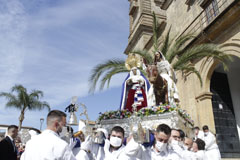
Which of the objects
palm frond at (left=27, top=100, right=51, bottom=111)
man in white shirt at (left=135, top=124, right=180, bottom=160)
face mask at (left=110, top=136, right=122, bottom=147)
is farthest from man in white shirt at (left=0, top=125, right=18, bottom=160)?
palm frond at (left=27, top=100, right=51, bottom=111)

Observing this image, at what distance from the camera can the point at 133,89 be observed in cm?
895

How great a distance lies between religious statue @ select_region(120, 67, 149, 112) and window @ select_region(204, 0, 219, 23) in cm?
794

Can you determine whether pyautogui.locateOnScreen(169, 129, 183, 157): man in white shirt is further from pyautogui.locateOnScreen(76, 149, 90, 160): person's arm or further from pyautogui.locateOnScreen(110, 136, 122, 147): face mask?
pyautogui.locateOnScreen(76, 149, 90, 160): person's arm

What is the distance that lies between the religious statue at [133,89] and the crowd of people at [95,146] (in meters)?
4.46

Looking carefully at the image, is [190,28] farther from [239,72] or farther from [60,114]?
[60,114]

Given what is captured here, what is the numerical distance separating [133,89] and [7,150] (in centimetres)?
569

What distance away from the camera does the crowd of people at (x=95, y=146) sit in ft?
7.57

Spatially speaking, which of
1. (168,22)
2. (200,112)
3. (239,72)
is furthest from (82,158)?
(168,22)

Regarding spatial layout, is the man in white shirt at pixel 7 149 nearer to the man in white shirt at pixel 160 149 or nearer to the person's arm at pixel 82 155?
the person's arm at pixel 82 155

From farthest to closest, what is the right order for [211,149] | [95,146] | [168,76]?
1. [168,76]
2. [211,149]
3. [95,146]

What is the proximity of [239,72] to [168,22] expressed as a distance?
26.7 feet

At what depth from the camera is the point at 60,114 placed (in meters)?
2.73

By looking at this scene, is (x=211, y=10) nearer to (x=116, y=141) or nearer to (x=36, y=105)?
Answer: (x=116, y=141)

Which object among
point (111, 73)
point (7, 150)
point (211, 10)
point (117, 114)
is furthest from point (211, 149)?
point (211, 10)
